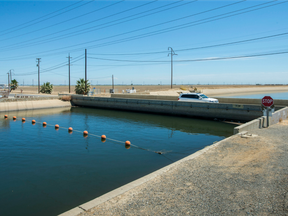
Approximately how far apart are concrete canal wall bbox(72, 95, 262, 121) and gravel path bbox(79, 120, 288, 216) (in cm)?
1860

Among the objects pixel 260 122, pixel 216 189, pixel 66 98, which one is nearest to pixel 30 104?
pixel 66 98

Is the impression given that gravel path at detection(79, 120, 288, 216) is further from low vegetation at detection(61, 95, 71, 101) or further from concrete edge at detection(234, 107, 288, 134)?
low vegetation at detection(61, 95, 71, 101)

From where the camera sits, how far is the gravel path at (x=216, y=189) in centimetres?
574

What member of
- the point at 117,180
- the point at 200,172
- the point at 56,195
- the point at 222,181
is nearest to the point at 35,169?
the point at 56,195

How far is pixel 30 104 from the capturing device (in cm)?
4162

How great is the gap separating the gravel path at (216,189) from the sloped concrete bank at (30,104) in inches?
1507

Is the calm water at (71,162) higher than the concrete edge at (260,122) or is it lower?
lower

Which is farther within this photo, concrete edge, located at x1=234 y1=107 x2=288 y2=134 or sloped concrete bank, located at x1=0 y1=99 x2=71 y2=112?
sloped concrete bank, located at x1=0 y1=99 x2=71 y2=112

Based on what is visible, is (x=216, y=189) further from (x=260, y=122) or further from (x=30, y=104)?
(x=30, y=104)

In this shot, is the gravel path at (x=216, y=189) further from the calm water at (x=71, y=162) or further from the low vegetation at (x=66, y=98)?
the low vegetation at (x=66, y=98)

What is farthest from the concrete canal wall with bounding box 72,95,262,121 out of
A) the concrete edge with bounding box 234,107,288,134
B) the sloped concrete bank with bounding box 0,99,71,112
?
the concrete edge with bounding box 234,107,288,134

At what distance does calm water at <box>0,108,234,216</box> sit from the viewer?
28.1ft

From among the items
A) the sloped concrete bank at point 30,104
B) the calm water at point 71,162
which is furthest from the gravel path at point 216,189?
the sloped concrete bank at point 30,104

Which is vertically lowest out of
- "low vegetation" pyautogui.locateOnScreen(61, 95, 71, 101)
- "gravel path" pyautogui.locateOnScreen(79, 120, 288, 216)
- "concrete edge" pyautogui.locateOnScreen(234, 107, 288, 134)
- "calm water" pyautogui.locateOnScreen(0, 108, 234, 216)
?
"calm water" pyautogui.locateOnScreen(0, 108, 234, 216)
